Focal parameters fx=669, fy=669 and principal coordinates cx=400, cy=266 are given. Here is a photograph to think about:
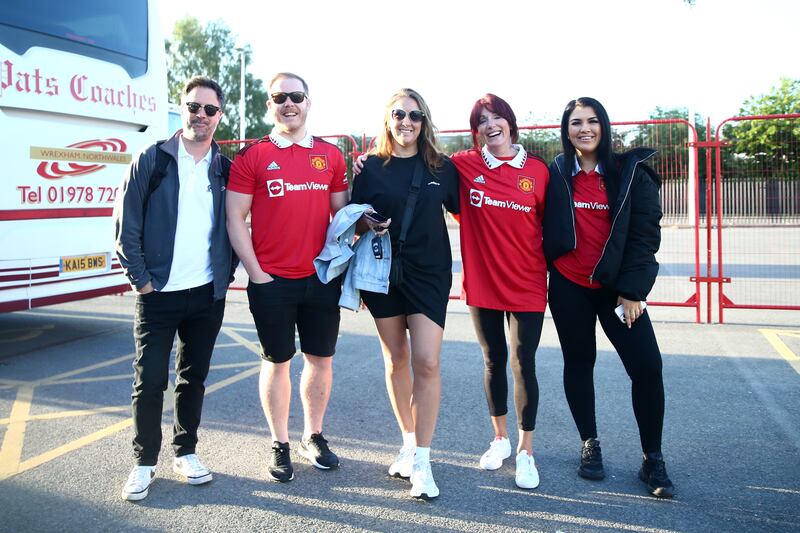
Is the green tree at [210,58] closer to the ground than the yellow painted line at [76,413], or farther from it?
farther from it

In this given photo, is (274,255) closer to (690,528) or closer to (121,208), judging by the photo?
(121,208)

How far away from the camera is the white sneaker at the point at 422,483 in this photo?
130 inches

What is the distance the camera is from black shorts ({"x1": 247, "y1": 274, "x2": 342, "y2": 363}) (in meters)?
3.52

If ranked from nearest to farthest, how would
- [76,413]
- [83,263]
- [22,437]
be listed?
[22,437] → [76,413] → [83,263]

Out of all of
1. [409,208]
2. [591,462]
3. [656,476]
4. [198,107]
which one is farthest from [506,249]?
[198,107]

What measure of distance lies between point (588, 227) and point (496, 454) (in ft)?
4.41

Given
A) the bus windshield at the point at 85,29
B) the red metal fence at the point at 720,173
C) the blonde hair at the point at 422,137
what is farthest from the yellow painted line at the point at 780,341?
the bus windshield at the point at 85,29

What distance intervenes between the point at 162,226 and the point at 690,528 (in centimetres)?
290

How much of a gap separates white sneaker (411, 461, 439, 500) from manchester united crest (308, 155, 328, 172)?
1618 millimetres

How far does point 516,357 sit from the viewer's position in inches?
140

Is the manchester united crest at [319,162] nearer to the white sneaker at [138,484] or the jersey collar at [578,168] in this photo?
the jersey collar at [578,168]

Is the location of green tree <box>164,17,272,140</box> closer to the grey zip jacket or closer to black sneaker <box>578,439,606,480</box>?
the grey zip jacket

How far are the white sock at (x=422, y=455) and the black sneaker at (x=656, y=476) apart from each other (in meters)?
1.13

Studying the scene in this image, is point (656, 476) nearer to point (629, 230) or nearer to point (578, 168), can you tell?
point (629, 230)
